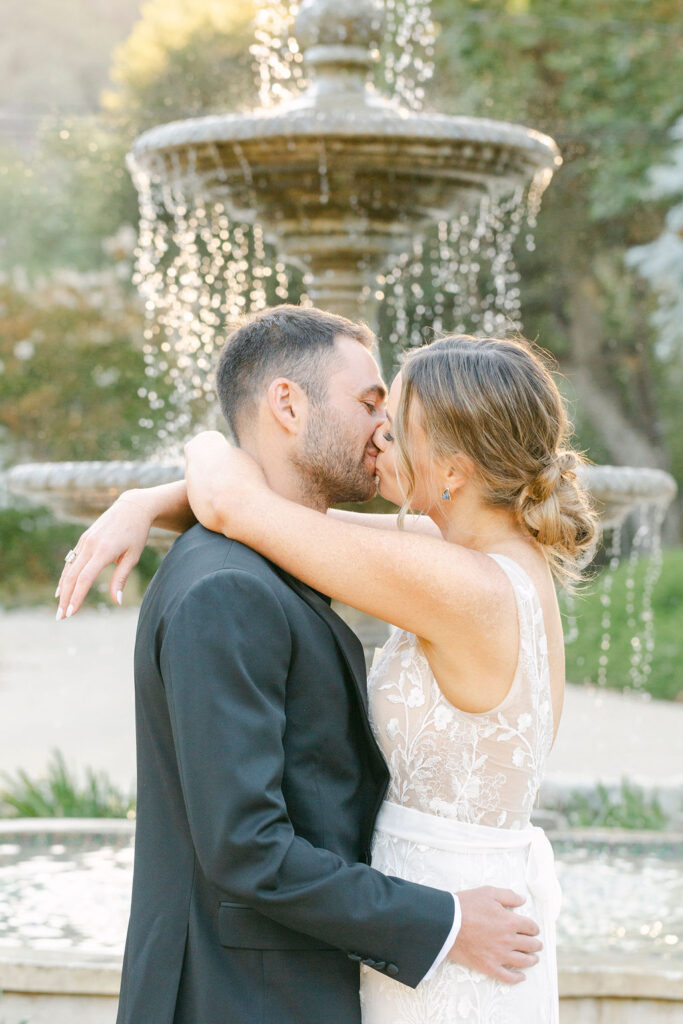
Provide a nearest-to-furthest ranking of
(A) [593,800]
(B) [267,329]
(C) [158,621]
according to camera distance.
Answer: (C) [158,621] < (B) [267,329] < (A) [593,800]

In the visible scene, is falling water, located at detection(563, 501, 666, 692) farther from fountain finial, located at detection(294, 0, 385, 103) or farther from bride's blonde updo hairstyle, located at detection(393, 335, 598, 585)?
bride's blonde updo hairstyle, located at detection(393, 335, 598, 585)

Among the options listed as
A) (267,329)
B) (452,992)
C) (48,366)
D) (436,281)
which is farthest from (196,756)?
(48,366)

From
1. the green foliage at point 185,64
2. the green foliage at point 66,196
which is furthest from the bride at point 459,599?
the green foliage at point 66,196

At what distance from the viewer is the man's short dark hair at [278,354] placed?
7.74 ft

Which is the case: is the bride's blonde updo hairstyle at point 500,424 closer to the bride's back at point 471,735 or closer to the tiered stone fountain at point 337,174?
the bride's back at point 471,735

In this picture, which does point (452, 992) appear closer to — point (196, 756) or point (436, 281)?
point (196, 756)

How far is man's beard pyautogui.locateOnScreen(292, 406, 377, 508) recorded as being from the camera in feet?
7.80

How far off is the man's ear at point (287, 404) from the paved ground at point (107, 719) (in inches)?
207

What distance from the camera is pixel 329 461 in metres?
2.41

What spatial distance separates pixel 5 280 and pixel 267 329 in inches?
739

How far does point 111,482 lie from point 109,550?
257cm

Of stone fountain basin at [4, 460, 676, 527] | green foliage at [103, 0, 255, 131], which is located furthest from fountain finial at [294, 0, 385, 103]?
green foliage at [103, 0, 255, 131]

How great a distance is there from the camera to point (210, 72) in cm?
1939

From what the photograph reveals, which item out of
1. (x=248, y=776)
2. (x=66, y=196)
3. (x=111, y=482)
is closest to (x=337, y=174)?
(x=111, y=482)
